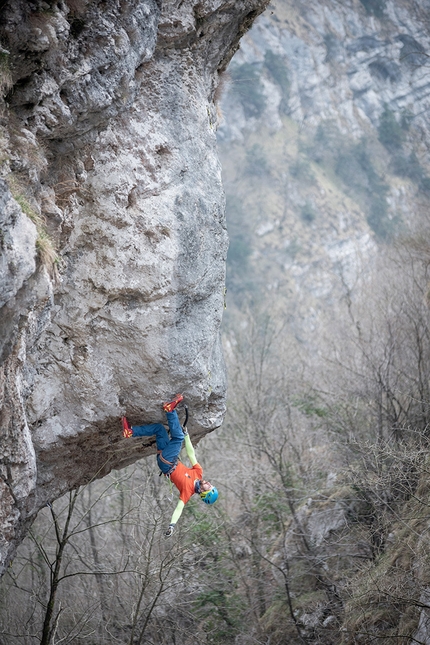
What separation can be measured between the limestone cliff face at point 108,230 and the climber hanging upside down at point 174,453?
0.16 m

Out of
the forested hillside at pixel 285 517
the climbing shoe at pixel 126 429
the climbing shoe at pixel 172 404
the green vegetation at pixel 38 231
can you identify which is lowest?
the forested hillside at pixel 285 517

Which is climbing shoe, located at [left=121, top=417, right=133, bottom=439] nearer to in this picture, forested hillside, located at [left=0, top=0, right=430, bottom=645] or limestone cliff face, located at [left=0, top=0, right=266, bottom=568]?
limestone cliff face, located at [left=0, top=0, right=266, bottom=568]

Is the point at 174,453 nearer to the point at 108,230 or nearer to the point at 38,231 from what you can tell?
the point at 108,230

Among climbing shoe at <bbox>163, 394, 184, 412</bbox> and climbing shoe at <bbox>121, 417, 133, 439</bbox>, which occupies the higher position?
climbing shoe at <bbox>163, 394, 184, 412</bbox>

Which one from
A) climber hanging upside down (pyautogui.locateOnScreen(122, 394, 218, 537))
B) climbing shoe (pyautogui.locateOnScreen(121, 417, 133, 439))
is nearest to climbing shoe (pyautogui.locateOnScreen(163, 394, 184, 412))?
climber hanging upside down (pyautogui.locateOnScreen(122, 394, 218, 537))

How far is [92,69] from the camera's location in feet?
18.8

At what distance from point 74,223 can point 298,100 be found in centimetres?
5928

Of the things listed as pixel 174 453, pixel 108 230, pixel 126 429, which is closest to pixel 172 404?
pixel 126 429

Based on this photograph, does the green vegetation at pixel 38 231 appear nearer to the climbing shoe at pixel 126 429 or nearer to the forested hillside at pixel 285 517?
the climbing shoe at pixel 126 429

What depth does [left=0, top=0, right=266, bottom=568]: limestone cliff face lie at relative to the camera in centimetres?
551

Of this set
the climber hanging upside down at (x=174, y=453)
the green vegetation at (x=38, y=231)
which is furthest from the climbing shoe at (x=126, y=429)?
the green vegetation at (x=38, y=231)

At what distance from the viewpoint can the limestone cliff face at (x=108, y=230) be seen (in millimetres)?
5508

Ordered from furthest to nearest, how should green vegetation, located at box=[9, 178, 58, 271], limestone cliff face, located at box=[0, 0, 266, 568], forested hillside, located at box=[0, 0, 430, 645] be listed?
1. forested hillside, located at box=[0, 0, 430, 645]
2. limestone cliff face, located at box=[0, 0, 266, 568]
3. green vegetation, located at box=[9, 178, 58, 271]

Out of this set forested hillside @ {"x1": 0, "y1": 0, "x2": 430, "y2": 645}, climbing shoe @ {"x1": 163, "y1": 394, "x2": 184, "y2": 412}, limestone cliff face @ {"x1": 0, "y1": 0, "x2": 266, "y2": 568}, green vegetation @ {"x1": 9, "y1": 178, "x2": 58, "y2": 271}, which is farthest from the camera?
forested hillside @ {"x1": 0, "y1": 0, "x2": 430, "y2": 645}
